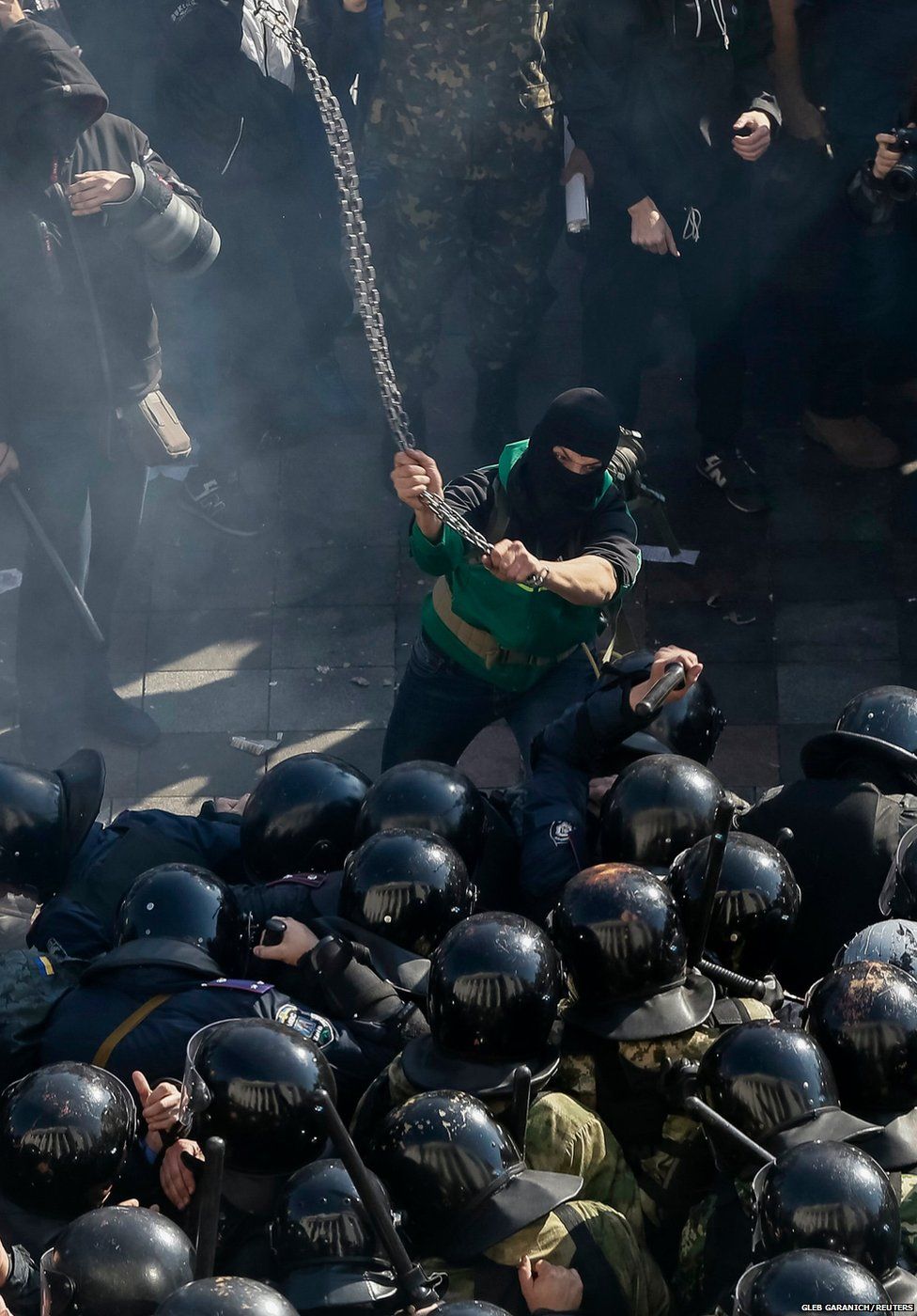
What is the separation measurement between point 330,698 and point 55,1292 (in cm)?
354

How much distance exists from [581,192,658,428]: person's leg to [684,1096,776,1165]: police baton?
4.18 metres

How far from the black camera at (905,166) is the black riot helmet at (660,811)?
2.76m

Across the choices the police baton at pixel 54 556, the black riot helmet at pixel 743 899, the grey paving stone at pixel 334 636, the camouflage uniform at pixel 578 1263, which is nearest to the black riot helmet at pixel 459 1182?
the camouflage uniform at pixel 578 1263

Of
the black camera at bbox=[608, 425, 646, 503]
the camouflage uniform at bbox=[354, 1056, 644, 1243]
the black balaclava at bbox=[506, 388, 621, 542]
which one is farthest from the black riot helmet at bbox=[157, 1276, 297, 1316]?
the black camera at bbox=[608, 425, 646, 503]

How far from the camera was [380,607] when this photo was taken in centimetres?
631

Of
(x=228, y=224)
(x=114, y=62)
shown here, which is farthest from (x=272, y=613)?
(x=114, y=62)

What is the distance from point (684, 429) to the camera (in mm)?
6840

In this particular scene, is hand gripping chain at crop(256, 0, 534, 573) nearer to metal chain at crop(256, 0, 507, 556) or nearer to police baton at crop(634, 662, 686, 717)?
metal chain at crop(256, 0, 507, 556)

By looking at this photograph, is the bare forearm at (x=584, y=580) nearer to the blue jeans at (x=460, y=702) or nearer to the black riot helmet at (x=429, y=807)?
the blue jeans at (x=460, y=702)

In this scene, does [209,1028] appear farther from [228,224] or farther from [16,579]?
[228,224]

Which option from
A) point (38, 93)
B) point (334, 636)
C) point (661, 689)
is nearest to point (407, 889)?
point (661, 689)

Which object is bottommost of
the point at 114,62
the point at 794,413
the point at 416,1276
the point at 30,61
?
the point at 794,413

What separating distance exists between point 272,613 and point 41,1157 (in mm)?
3610

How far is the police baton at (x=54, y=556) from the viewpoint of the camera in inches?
216
